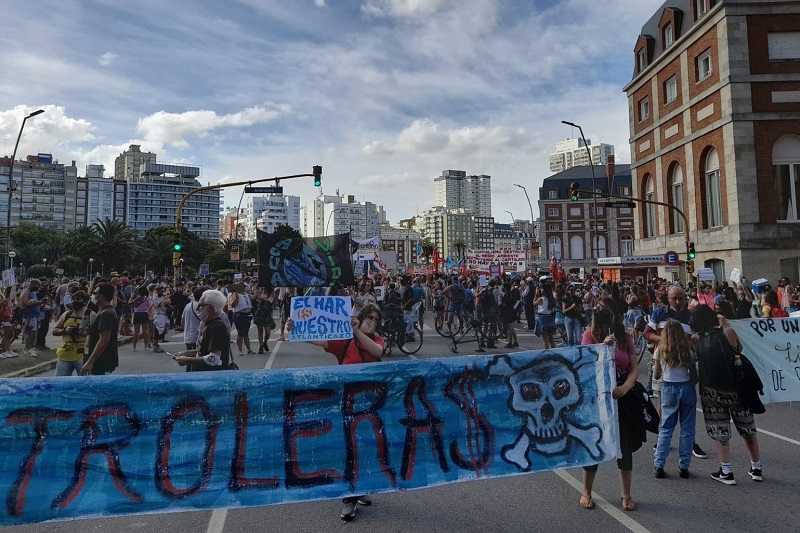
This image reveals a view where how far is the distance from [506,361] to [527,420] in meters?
0.55

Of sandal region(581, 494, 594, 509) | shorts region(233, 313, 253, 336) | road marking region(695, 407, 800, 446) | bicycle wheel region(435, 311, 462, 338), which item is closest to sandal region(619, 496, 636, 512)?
sandal region(581, 494, 594, 509)

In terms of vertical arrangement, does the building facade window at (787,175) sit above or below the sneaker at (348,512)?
above

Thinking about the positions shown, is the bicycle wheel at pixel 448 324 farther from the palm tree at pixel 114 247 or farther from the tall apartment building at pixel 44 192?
the tall apartment building at pixel 44 192

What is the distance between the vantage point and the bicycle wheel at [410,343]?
1352 cm

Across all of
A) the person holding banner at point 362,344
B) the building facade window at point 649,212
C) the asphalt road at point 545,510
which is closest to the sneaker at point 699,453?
the asphalt road at point 545,510

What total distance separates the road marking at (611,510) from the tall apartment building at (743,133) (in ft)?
84.1

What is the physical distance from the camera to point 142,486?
397 centimetres

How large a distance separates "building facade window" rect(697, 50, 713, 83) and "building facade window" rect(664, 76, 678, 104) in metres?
2.37

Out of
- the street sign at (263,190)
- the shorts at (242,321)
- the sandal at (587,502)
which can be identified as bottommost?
the sandal at (587,502)

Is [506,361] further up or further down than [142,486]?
further up

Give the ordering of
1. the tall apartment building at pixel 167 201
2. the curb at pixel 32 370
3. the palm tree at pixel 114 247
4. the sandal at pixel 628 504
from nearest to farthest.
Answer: the sandal at pixel 628 504
the curb at pixel 32 370
the palm tree at pixel 114 247
the tall apartment building at pixel 167 201

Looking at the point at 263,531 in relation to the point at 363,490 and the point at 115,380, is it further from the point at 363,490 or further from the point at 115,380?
the point at 115,380

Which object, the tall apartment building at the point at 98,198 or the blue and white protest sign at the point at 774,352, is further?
the tall apartment building at the point at 98,198

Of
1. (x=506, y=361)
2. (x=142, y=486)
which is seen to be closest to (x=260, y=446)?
(x=142, y=486)
